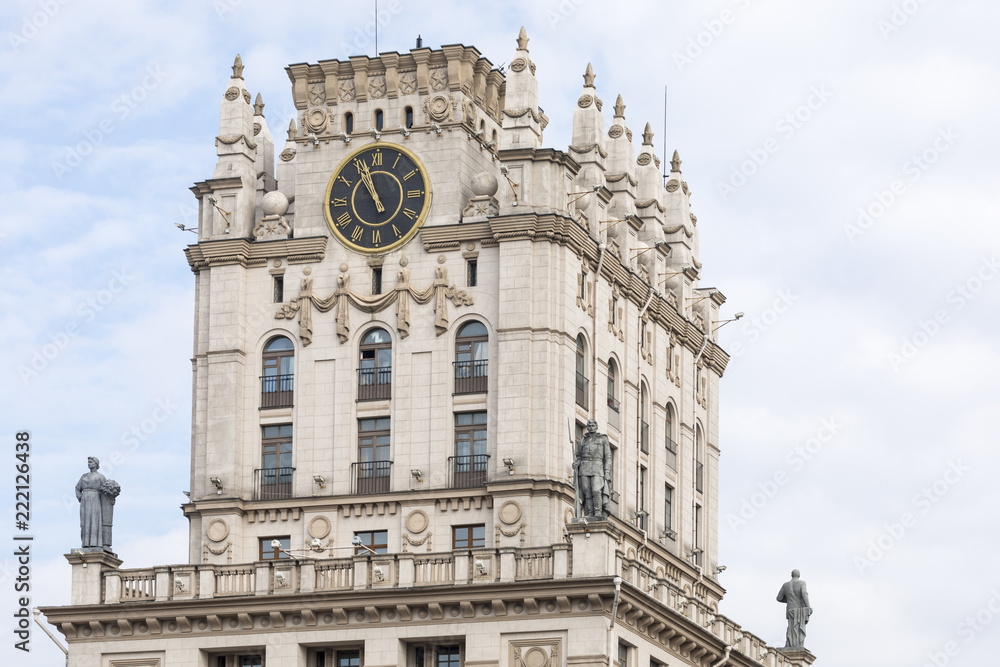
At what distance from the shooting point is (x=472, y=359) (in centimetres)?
11062

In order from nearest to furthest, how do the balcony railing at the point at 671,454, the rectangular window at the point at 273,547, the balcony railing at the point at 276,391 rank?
the rectangular window at the point at 273,547
the balcony railing at the point at 276,391
the balcony railing at the point at 671,454

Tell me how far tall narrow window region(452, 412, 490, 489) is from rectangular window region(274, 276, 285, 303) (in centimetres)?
912

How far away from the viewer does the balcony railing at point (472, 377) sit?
361ft

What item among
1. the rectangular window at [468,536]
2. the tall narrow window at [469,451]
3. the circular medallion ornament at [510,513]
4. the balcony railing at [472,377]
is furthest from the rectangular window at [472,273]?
the rectangular window at [468,536]

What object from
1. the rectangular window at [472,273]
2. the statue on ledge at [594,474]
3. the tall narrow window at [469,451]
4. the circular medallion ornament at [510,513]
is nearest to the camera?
the statue on ledge at [594,474]

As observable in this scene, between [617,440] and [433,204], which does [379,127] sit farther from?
[617,440]

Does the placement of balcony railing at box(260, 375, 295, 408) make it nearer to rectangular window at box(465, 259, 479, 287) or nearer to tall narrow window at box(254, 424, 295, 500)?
tall narrow window at box(254, 424, 295, 500)

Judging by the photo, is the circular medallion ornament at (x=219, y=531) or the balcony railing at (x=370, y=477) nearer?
the balcony railing at (x=370, y=477)

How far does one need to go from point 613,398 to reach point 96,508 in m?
21.2

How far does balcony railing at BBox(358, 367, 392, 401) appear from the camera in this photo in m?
111

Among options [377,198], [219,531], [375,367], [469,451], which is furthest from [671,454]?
[219,531]

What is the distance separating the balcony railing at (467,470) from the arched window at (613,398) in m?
6.80

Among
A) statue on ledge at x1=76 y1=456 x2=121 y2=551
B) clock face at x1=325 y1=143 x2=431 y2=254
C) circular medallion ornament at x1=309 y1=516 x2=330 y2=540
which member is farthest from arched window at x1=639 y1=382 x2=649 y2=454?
statue on ledge at x1=76 y1=456 x2=121 y2=551

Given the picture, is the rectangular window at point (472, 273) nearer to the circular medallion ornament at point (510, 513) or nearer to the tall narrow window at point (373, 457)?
the tall narrow window at point (373, 457)
